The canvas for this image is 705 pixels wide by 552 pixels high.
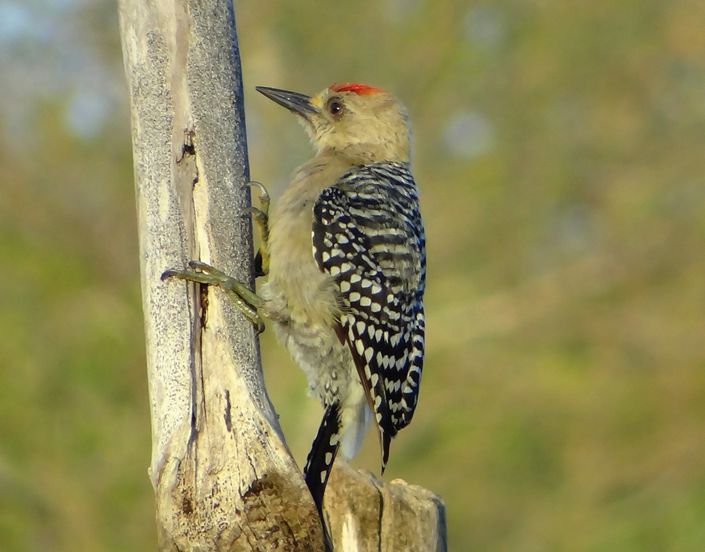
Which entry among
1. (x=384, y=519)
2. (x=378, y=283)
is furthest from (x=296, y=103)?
(x=384, y=519)

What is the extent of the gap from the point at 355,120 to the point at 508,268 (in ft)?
26.4

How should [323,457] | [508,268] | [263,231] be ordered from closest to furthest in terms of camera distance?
[323,457] → [263,231] → [508,268]

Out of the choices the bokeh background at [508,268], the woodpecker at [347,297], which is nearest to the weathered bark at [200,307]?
the woodpecker at [347,297]

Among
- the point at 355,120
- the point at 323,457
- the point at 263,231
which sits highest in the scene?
the point at 355,120

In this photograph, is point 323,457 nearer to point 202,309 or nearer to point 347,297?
point 347,297

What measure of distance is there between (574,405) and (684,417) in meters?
1.48

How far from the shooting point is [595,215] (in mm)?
14414

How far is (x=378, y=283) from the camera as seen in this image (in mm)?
5297

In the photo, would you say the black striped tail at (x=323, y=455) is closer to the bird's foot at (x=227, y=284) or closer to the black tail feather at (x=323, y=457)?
the black tail feather at (x=323, y=457)

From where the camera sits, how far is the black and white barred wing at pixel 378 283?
516 centimetres

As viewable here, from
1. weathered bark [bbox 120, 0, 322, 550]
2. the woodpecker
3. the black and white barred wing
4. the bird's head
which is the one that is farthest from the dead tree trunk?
the bird's head

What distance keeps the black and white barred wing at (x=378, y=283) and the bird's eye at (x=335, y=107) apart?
738 mm

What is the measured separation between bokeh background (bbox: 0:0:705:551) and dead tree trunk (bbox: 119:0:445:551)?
747 cm

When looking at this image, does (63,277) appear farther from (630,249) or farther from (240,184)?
(240,184)
